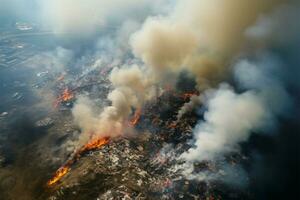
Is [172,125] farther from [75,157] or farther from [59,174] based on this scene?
[59,174]

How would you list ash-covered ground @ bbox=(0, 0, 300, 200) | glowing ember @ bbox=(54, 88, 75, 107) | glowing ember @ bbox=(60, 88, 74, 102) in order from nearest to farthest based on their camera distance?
ash-covered ground @ bbox=(0, 0, 300, 200) → glowing ember @ bbox=(54, 88, 75, 107) → glowing ember @ bbox=(60, 88, 74, 102)

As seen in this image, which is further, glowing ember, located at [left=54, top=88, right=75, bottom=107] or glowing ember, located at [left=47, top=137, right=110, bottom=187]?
glowing ember, located at [left=54, top=88, right=75, bottom=107]

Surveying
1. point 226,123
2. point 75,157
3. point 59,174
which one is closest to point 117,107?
point 75,157

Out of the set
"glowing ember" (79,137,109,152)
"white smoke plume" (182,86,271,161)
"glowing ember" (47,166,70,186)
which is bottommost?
"glowing ember" (47,166,70,186)

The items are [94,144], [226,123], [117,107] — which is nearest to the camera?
[226,123]

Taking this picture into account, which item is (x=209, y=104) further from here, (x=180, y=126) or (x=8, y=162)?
(x=8, y=162)

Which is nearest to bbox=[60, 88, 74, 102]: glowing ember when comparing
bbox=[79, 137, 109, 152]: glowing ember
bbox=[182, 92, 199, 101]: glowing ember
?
bbox=[79, 137, 109, 152]: glowing ember

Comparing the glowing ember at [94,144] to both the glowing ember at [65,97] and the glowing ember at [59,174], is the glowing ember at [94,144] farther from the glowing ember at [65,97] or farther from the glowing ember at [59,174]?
the glowing ember at [65,97]

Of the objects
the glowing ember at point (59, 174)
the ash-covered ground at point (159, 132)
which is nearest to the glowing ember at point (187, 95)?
the ash-covered ground at point (159, 132)

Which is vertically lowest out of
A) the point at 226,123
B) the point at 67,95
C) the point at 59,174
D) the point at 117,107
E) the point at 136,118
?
the point at 59,174

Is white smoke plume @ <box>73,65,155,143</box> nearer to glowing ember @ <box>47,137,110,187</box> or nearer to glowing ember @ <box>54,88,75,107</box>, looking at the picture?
glowing ember @ <box>47,137,110,187</box>

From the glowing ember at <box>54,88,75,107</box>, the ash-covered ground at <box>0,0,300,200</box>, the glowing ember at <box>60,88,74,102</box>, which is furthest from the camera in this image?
the glowing ember at <box>60,88,74,102</box>
